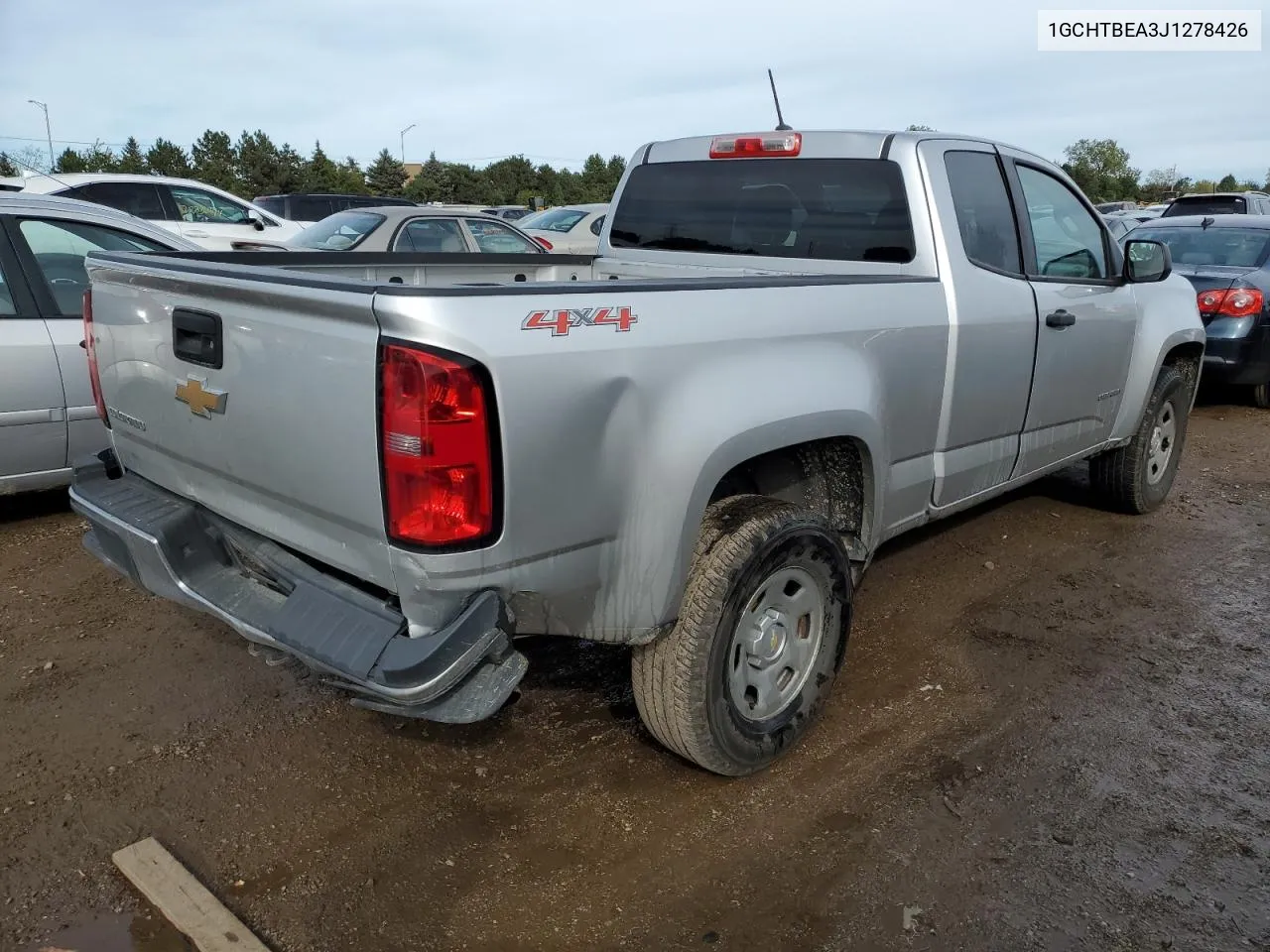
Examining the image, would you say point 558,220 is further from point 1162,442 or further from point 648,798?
point 648,798

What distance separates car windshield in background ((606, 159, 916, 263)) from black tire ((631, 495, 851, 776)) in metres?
1.31

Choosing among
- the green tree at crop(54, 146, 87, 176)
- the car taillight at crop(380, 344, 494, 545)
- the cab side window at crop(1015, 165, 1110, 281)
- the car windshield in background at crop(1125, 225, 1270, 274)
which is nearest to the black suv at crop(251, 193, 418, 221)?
the car windshield in background at crop(1125, 225, 1270, 274)

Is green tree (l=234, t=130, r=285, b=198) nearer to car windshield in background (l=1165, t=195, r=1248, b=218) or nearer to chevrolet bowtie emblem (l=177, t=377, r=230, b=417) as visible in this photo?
car windshield in background (l=1165, t=195, r=1248, b=218)

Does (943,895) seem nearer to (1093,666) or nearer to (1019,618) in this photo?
(1093,666)

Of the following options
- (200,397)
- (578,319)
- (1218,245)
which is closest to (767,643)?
(578,319)

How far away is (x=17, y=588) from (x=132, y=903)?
8.02 feet

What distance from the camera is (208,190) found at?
12164 millimetres

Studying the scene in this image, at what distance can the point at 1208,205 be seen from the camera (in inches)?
614

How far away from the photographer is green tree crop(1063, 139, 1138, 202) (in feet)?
174

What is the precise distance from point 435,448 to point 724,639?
42.1 inches

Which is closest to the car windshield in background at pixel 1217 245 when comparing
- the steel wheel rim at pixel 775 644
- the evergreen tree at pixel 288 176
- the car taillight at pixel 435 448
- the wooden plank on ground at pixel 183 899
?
the steel wheel rim at pixel 775 644

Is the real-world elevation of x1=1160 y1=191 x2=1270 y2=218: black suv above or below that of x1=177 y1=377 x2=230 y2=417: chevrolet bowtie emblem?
above

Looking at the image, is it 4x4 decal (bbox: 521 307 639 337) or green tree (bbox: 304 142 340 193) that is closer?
4x4 decal (bbox: 521 307 639 337)

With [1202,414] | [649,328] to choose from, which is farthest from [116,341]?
[1202,414]
